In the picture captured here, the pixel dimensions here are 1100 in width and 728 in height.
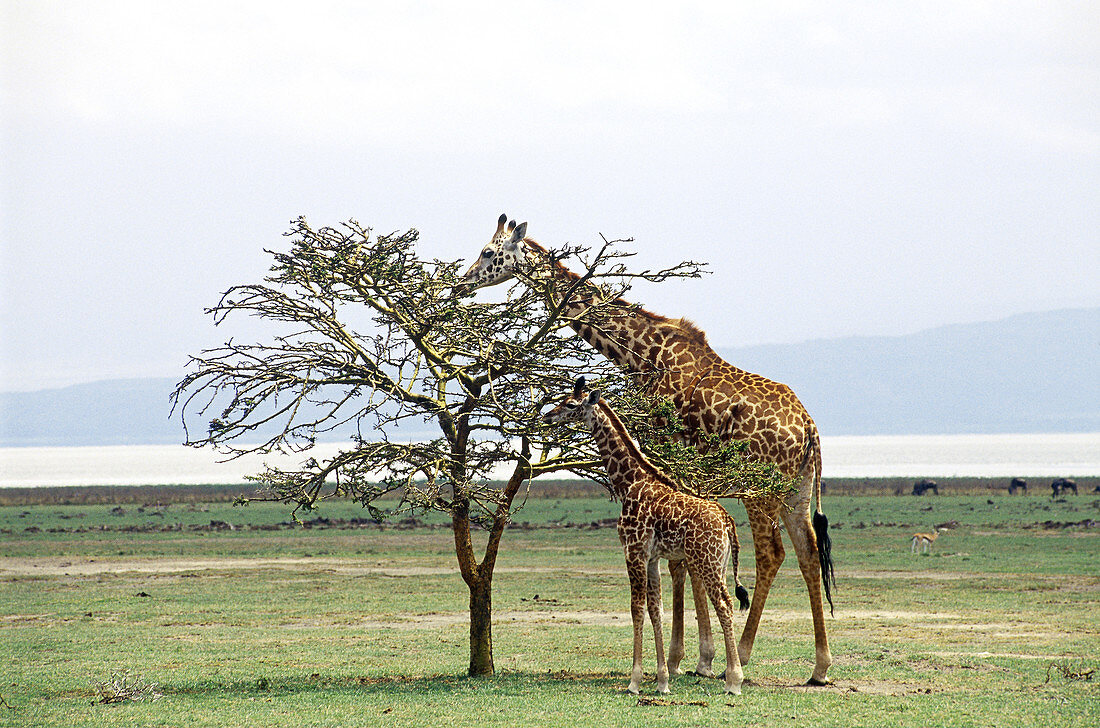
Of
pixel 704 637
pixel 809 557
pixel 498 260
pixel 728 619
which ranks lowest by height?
pixel 704 637

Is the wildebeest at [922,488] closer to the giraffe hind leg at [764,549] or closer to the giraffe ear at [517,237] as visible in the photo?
the giraffe hind leg at [764,549]

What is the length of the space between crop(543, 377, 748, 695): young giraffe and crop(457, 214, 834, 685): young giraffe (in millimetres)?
1177

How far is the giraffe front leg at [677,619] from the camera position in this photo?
1600cm

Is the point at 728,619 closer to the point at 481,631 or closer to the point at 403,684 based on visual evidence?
the point at 481,631

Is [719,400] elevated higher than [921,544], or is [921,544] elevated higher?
[719,400]

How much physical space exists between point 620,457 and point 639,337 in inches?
119

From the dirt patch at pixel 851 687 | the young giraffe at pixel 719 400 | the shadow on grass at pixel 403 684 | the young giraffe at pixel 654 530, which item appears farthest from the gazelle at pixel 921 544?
the young giraffe at pixel 654 530

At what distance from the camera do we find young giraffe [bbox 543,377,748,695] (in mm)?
14289

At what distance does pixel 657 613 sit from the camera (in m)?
14.4

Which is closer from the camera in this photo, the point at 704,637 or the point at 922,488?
the point at 704,637

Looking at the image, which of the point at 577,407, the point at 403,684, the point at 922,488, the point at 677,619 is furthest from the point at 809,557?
the point at 922,488

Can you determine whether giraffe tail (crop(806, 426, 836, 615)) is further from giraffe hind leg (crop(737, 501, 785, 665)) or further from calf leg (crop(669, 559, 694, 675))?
calf leg (crop(669, 559, 694, 675))

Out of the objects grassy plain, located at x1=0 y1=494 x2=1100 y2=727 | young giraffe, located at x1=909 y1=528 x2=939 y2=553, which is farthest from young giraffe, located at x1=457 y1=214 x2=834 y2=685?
Answer: young giraffe, located at x1=909 y1=528 x2=939 y2=553

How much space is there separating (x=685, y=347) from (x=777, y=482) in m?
2.81
